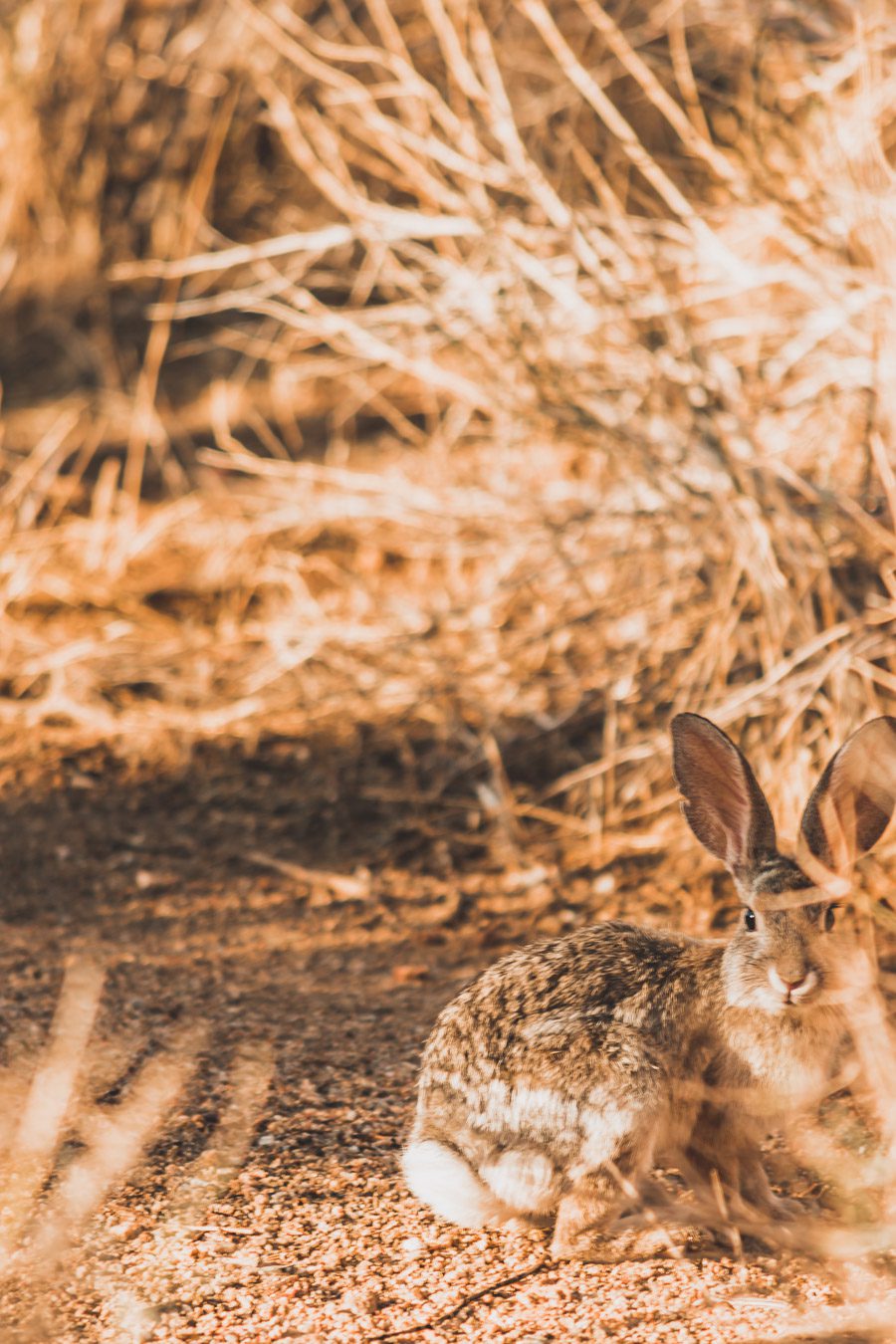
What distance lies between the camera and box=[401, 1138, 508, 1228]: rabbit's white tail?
2.55 m

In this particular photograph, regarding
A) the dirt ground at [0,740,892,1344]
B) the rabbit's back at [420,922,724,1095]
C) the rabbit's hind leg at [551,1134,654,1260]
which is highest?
the rabbit's back at [420,922,724,1095]

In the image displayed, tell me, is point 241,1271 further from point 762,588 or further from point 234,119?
point 234,119

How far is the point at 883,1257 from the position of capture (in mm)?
2514

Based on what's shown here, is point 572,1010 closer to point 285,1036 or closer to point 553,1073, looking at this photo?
point 553,1073

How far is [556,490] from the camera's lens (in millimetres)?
5191

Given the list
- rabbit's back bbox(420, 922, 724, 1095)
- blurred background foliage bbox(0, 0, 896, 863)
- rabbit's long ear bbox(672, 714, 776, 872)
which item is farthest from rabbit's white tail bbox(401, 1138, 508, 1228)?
blurred background foliage bbox(0, 0, 896, 863)

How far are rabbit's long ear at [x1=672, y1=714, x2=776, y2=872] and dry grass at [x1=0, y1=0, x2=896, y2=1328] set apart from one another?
650 mm

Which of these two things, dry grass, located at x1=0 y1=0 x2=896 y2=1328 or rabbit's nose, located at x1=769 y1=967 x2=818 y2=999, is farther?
dry grass, located at x1=0 y1=0 x2=896 y2=1328

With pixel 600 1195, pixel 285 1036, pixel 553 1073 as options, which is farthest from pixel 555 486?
pixel 600 1195

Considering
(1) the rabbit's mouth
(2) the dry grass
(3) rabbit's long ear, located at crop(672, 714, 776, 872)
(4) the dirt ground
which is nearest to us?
(4) the dirt ground

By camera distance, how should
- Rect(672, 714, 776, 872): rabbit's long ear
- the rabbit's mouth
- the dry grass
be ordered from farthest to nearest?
the dry grass → Rect(672, 714, 776, 872): rabbit's long ear → the rabbit's mouth

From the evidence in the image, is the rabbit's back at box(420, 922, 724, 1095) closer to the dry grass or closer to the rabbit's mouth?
the rabbit's mouth

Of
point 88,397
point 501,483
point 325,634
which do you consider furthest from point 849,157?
→ point 88,397

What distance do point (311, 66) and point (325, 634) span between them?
168 centimetres
